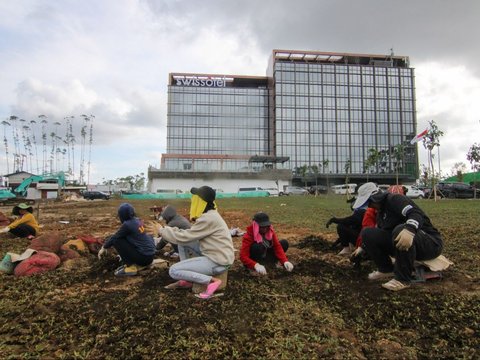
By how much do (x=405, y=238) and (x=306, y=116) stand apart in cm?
7791

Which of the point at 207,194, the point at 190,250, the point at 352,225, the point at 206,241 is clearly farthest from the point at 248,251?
the point at 352,225

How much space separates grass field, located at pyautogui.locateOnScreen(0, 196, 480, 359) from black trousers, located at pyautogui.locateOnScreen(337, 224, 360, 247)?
3.96ft

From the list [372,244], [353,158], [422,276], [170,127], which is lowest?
[422,276]

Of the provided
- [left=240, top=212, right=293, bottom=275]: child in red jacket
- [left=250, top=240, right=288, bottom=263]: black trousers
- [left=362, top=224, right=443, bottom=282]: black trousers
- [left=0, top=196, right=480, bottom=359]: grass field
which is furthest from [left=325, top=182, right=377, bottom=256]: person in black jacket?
[left=240, top=212, right=293, bottom=275]: child in red jacket

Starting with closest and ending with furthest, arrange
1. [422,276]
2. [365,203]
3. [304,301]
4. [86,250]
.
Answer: [304,301]
[422,276]
[365,203]
[86,250]

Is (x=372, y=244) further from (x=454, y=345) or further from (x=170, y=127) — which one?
(x=170, y=127)

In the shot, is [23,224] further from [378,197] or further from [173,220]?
[378,197]

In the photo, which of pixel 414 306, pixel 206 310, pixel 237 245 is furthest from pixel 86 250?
pixel 414 306

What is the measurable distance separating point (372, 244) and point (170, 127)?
264 ft

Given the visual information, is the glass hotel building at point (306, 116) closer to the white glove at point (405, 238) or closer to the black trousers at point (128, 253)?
the black trousers at point (128, 253)

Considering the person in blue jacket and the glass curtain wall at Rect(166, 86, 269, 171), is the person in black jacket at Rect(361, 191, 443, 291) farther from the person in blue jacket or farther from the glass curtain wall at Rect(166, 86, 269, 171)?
the glass curtain wall at Rect(166, 86, 269, 171)

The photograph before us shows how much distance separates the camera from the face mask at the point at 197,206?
4.06 m

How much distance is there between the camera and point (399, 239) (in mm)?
Answer: 3635

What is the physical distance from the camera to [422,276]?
409cm
